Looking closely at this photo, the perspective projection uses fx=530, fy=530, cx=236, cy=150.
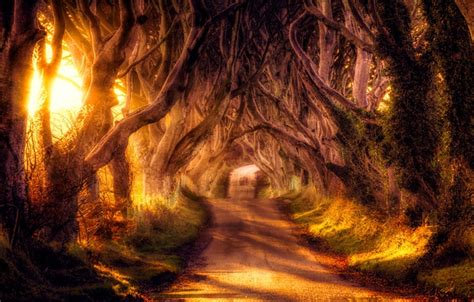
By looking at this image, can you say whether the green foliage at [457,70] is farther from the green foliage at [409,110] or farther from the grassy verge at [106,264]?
the grassy verge at [106,264]

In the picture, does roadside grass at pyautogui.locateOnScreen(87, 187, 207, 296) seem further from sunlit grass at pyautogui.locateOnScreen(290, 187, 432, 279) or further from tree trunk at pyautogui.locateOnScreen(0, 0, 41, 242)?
sunlit grass at pyautogui.locateOnScreen(290, 187, 432, 279)

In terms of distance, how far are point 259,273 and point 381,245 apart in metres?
3.63

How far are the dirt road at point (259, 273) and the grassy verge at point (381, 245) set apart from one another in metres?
0.94

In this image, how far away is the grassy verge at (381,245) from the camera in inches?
377

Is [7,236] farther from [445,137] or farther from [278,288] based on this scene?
[445,137]

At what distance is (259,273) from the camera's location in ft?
40.0

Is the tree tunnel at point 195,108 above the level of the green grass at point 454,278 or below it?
above

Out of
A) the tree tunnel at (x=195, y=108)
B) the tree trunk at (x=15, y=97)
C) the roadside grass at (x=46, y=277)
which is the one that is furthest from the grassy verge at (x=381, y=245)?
the tree trunk at (x=15, y=97)

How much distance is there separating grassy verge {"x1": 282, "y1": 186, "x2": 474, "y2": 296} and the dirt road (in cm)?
94

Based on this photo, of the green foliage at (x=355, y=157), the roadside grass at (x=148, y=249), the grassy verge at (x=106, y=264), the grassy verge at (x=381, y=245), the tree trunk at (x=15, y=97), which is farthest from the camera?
the green foliage at (x=355, y=157)

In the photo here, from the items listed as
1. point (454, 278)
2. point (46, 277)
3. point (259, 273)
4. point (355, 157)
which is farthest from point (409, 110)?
point (46, 277)

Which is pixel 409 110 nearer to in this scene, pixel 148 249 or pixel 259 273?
pixel 259 273

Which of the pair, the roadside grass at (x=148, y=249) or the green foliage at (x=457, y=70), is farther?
the roadside grass at (x=148, y=249)

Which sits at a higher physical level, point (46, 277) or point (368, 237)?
point (46, 277)
